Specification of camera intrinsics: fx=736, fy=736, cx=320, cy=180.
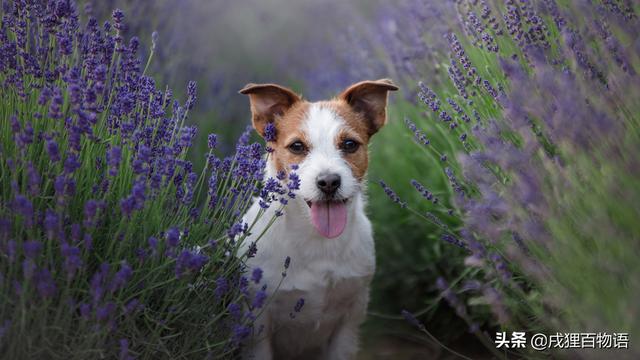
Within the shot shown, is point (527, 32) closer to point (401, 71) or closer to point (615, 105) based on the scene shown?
point (615, 105)

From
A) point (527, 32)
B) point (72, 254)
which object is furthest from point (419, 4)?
point (72, 254)

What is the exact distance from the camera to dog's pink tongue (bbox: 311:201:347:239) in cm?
304

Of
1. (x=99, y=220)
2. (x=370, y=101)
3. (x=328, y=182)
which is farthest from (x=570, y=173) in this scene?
(x=99, y=220)

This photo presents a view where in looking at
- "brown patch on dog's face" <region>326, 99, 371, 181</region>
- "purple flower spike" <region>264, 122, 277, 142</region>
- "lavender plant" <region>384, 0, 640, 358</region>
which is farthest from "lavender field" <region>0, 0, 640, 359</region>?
"brown patch on dog's face" <region>326, 99, 371, 181</region>

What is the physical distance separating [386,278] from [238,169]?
1.99 meters

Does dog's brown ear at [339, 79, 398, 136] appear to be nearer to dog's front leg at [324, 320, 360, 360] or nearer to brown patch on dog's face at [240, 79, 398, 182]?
brown patch on dog's face at [240, 79, 398, 182]

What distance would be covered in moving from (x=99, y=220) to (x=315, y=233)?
0.98 metres

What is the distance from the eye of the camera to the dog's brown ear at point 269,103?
3.25m

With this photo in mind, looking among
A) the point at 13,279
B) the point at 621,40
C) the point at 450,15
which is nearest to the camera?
the point at 13,279

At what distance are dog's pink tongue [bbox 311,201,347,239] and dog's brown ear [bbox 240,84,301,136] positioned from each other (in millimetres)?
462

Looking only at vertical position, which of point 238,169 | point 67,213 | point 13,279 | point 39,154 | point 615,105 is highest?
point 615,105

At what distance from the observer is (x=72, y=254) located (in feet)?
6.61

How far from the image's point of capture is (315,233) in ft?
10.2

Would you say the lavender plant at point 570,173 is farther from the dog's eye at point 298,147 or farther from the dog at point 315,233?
the dog's eye at point 298,147
